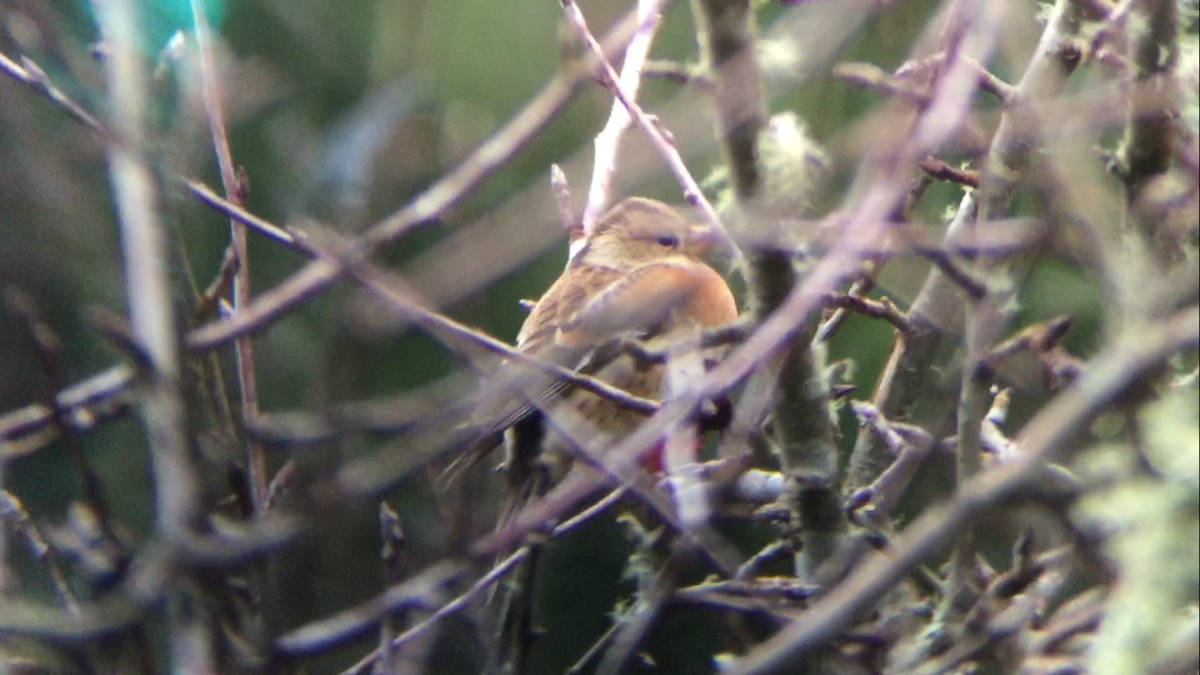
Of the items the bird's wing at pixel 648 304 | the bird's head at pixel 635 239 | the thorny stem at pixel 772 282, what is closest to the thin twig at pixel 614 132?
the bird's wing at pixel 648 304

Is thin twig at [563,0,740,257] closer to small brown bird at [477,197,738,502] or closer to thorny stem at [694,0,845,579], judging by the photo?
thorny stem at [694,0,845,579]

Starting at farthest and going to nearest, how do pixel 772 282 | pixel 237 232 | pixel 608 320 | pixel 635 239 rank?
1. pixel 635 239
2. pixel 608 320
3. pixel 237 232
4. pixel 772 282

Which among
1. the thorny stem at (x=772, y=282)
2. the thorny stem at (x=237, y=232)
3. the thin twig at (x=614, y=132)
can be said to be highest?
the thin twig at (x=614, y=132)

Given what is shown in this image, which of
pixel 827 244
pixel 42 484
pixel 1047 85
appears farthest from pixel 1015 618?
pixel 42 484

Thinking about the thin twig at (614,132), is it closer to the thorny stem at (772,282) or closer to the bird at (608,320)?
the bird at (608,320)

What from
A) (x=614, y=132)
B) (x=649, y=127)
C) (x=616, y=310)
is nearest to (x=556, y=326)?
(x=616, y=310)

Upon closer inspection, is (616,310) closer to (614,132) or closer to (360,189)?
(614,132)

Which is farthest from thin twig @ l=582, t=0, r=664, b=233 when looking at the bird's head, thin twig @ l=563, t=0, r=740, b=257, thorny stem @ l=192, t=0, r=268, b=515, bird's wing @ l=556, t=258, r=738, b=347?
thorny stem @ l=192, t=0, r=268, b=515
